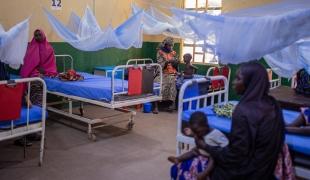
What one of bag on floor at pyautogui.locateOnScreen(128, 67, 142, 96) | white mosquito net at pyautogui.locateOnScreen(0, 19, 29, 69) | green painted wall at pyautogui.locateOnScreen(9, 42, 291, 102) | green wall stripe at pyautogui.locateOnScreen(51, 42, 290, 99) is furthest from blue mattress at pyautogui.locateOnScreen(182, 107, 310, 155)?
green painted wall at pyautogui.locateOnScreen(9, 42, 291, 102)

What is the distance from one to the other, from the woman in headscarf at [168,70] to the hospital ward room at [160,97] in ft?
0.07

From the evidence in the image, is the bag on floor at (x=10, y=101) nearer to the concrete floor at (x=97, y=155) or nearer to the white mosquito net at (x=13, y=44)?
the white mosquito net at (x=13, y=44)

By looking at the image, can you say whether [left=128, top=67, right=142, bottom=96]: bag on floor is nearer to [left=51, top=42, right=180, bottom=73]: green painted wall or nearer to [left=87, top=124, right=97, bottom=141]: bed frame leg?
[left=87, top=124, right=97, bottom=141]: bed frame leg

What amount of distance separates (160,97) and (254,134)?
9.24 ft

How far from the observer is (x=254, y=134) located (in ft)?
6.76

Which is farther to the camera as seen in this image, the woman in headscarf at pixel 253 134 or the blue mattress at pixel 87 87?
the blue mattress at pixel 87 87

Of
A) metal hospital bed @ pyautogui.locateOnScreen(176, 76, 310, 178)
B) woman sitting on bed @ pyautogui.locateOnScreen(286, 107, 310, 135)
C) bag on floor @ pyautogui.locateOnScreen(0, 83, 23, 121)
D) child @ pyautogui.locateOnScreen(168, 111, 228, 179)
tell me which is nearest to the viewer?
child @ pyautogui.locateOnScreen(168, 111, 228, 179)

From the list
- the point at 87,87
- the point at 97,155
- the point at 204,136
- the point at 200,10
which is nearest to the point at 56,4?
the point at 87,87

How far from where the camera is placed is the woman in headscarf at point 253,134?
207 centimetres

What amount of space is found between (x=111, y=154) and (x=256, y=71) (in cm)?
246

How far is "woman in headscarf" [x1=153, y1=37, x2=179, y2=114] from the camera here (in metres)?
6.30

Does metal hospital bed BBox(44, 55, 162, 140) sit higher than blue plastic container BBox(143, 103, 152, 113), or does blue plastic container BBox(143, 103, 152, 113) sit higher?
metal hospital bed BBox(44, 55, 162, 140)

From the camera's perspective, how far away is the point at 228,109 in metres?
3.26

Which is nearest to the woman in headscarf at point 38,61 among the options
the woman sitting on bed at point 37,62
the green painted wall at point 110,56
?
the woman sitting on bed at point 37,62
